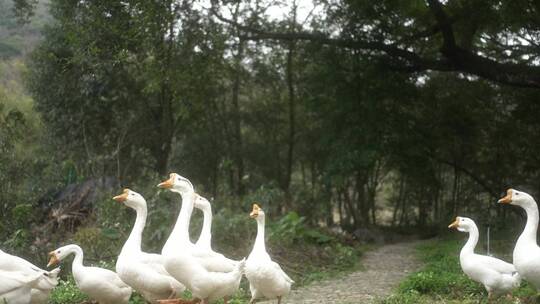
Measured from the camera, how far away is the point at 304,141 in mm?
26734

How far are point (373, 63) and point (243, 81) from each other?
634 cm

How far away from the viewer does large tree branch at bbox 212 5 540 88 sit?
51.4ft

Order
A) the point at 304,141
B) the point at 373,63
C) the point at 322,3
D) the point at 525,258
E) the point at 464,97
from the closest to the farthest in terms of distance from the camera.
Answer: the point at 525,258 < the point at 373,63 < the point at 322,3 < the point at 464,97 < the point at 304,141

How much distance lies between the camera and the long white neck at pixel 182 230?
7461 mm

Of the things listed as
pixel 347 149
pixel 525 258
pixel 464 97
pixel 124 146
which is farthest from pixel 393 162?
pixel 525 258

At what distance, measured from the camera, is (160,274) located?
7953 mm

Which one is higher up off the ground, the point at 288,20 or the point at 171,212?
the point at 288,20

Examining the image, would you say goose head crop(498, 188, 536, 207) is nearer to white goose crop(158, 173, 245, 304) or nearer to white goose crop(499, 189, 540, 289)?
white goose crop(499, 189, 540, 289)

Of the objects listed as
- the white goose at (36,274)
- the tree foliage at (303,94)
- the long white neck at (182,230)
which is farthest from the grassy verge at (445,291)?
the tree foliage at (303,94)

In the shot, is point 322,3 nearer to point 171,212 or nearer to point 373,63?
point 373,63

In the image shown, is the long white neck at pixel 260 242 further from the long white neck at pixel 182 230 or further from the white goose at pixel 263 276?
the long white neck at pixel 182 230

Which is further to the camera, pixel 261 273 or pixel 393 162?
pixel 393 162

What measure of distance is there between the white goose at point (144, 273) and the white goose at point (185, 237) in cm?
31

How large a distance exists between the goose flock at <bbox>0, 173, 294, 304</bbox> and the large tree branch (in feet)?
31.2
